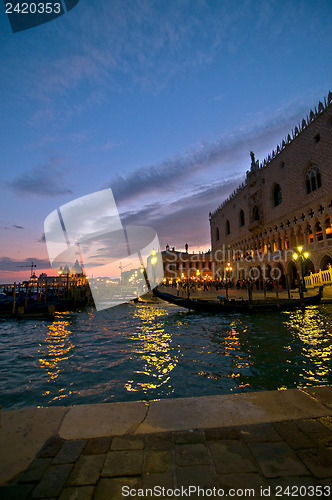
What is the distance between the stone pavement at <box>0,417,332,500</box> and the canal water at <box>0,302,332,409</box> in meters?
2.08

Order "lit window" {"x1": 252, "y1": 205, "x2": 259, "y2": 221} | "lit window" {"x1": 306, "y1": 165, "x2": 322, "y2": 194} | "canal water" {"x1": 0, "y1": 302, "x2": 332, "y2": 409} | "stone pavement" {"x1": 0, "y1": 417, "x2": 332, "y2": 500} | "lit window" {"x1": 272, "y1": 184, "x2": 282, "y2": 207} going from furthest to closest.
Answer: "lit window" {"x1": 252, "y1": 205, "x2": 259, "y2": 221} < "lit window" {"x1": 272, "y1": 184, "x2": 282, "y2": 207} < "lit window" {"x1": 306, "y1": 165, "x2": 322, "y2": 194} < "canal water" {"x1": 0, "y1": 302, "x2": 332, "y2": 409} < "stone pavement" {"x1": 0, "y1": 417, "x2": 332, "y2": 500}

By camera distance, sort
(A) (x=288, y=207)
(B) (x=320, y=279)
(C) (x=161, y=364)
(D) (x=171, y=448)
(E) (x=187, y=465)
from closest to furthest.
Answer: (E) (x=187, y=465)
(D) (x=171, y=448)
(C) (x=161, y=364)
(B) (x=320, y=279)
(A) (x=288, y=207)

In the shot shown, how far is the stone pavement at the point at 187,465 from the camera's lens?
58.6 inches

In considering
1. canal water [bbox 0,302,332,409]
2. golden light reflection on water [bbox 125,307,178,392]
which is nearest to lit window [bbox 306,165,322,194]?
canal water [bbox 0,302,332,409]

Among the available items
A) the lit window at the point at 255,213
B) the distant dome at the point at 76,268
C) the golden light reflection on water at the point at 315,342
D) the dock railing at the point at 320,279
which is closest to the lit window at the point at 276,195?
the lit window at the point at 255,213

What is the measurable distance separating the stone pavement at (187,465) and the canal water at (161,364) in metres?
2.08

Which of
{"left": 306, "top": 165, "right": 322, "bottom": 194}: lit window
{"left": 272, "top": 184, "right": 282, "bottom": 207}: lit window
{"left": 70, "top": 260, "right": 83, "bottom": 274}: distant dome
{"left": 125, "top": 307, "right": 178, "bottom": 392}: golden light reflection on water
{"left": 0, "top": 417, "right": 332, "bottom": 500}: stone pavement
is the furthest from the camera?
{"left": 70, "top": 260, "right": 83, "bottom": 274}: distant dome

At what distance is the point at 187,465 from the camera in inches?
65.1

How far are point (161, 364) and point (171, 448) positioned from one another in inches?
156

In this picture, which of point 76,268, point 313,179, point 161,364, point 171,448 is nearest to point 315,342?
point 161,364

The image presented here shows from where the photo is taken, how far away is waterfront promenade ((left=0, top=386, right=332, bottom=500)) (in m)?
1.52

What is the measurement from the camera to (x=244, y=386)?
4125mm

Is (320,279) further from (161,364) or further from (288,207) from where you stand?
(161,364)

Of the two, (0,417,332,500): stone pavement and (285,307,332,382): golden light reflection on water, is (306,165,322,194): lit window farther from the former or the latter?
(0,417,332,500): stone pavement
